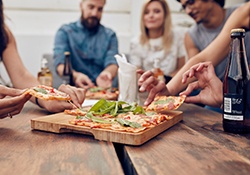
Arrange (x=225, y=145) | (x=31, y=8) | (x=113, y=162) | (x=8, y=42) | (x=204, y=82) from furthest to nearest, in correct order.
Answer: (x=31, y=8) < (x=8, y=42) < (x=204, y=82) < (x=225, y=145) < (x=113, y=162)

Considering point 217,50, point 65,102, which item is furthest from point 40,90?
point 217,50

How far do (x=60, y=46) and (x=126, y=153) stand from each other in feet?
8.66

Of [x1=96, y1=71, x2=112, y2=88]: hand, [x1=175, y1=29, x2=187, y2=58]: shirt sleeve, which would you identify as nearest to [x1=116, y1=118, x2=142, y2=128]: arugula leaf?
[x1=96, y1=71, x2=112, y2=88]: hand

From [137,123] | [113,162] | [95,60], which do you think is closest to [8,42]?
[137,123]

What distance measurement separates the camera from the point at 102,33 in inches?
135

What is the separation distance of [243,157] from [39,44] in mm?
3613

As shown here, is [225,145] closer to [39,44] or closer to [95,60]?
[95,60]

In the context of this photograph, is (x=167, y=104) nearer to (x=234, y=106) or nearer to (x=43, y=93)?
(x=234, y=106)

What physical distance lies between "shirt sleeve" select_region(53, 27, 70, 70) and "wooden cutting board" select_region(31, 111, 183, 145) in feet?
6.74

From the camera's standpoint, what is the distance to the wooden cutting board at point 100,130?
2.43 ft

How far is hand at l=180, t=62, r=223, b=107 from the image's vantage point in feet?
3.76

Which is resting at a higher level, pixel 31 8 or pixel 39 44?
pixel 31 8

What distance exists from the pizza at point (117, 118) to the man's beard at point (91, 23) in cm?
235

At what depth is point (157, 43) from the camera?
125 inches
